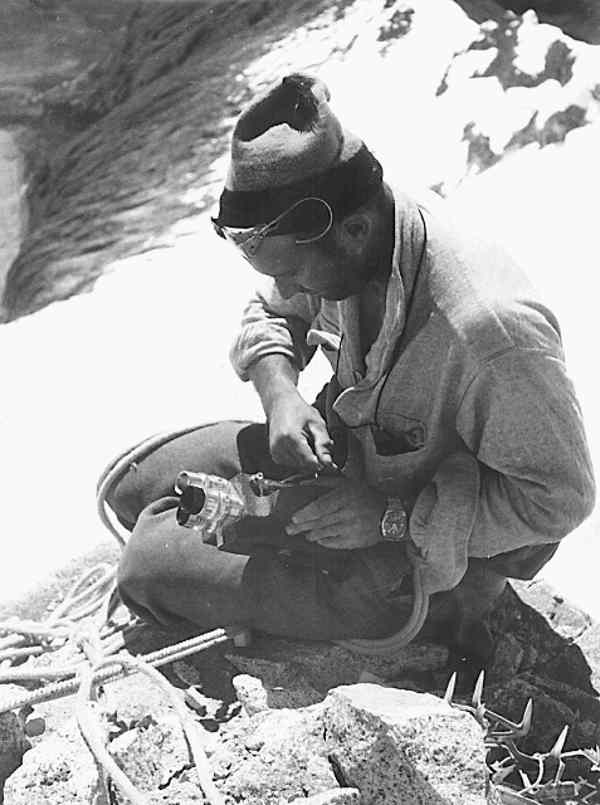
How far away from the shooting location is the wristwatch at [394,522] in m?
1.97

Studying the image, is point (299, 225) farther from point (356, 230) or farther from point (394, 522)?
point (394, 522)

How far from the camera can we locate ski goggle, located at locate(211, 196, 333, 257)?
1.73 m

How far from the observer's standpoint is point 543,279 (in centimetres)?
380

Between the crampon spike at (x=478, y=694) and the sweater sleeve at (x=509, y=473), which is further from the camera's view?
the crampon spike at (x=478, y=694)

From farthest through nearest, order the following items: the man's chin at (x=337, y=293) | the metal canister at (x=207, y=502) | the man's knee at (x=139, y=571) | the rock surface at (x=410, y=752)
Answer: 1. the man's knee at (x=139, y=571)
2. the metal canister at (x=207, y=502)
3. the man's chin at (x=337, y=293)
4. the rock surface at (x=410, y=752)

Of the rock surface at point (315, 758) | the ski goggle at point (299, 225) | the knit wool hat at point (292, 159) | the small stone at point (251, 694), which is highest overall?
the knit wool hat at point (292, 159)

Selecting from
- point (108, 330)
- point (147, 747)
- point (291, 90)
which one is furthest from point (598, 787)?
point (108, 330)

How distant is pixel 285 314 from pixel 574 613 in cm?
81

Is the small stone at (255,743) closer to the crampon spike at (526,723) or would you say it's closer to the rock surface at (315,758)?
the rock surface at (315,758)

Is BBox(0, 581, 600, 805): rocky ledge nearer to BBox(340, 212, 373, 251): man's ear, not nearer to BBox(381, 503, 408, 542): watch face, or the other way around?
BBox(381, 503, 408, 542): watch face

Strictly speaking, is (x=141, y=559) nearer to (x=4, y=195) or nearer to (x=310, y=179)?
(x=310, y=179)

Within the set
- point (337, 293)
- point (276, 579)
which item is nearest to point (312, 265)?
point (337, 293)

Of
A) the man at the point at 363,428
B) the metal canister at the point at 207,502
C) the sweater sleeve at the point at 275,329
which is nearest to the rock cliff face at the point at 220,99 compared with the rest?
the sweater sleeve at the point at 275,329

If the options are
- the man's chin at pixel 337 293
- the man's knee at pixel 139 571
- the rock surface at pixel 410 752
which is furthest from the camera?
the man's knee at pixel 139 571
